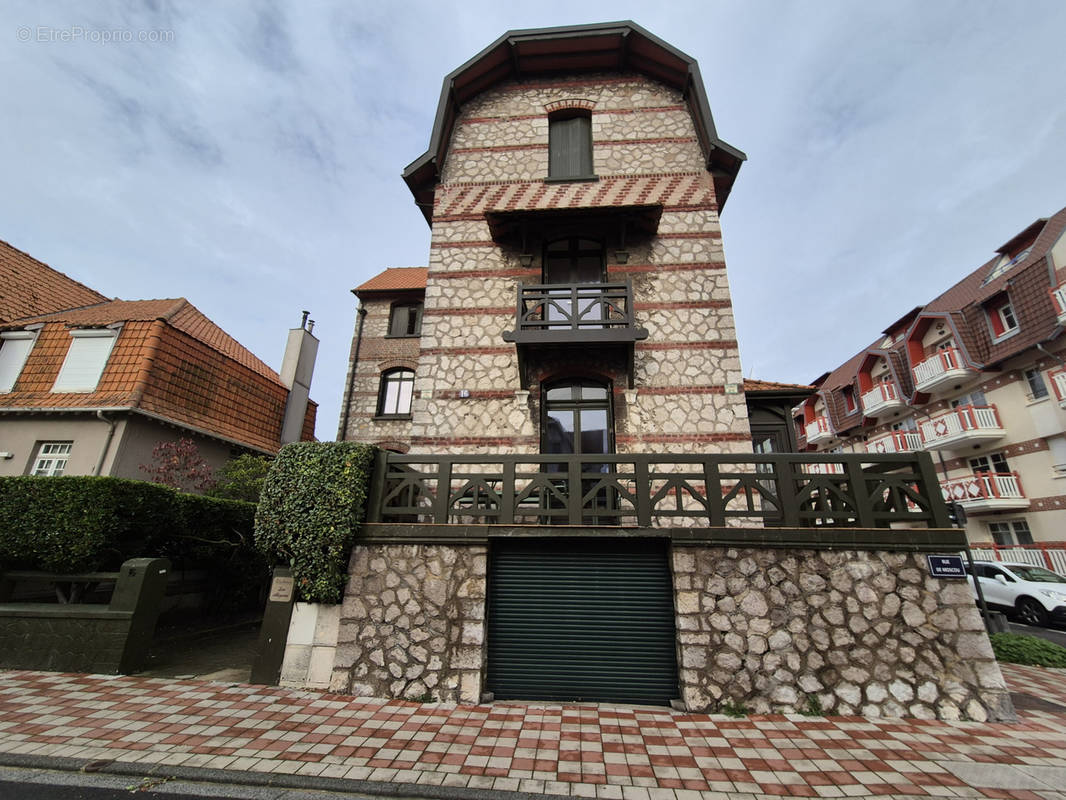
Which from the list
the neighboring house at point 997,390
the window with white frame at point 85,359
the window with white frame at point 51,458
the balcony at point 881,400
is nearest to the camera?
the window with white frame at point 51,458

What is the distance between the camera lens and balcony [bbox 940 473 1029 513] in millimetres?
16453

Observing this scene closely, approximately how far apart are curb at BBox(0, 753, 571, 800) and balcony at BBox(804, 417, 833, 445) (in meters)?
30.5

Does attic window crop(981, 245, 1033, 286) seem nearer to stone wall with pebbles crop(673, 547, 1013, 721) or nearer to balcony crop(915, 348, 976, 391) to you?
balcony crop(915, 348, 976, 391)

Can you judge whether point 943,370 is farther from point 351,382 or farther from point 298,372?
point 298,372

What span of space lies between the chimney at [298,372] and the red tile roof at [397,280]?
2790 millimetres

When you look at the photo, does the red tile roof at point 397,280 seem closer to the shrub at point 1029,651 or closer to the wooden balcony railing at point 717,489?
the wooden balcony railing at point 717,489

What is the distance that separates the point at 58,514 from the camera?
21.9 feet

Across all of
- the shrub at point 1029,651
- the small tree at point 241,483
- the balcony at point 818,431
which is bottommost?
the shrub at point 1029,651

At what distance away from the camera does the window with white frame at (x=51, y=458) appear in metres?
11.1

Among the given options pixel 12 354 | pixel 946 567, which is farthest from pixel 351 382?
pixel 946 567

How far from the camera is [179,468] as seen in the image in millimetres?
11367

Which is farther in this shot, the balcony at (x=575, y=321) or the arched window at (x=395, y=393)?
→ the arched window at (x=395, y=393)

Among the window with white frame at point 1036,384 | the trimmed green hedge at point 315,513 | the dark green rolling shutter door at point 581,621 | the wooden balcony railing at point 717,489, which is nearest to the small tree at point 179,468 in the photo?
the trimmed green hedge at point 315,513

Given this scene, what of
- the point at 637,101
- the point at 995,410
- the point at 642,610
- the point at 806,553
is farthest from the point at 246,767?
the point at 995,410
